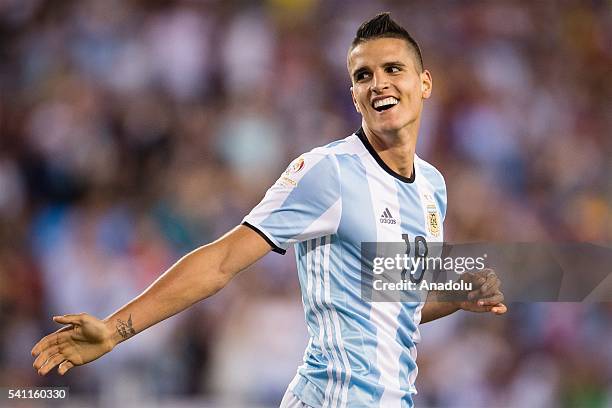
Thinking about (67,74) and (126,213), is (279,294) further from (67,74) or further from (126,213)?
(67,74)

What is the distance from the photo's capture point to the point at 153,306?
2.91 meters

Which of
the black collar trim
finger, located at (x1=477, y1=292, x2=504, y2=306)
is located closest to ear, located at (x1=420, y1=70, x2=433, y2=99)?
the black collar trim

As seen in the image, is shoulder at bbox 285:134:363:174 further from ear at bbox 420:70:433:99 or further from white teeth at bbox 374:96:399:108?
ear at bbox 420:70:433:99

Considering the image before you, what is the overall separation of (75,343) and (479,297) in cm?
145

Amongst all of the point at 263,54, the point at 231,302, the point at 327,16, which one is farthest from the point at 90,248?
the point at 327,16

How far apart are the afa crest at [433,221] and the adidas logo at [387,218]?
24 cm

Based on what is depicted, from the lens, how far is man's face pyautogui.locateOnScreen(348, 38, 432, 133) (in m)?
3.47

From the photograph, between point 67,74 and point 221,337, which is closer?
point 221,337

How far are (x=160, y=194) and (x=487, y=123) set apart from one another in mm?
2859

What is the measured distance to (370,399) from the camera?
10.6 ft

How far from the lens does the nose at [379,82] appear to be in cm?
346

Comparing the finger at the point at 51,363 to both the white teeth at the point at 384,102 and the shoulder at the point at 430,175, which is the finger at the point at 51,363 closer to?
the white teeth at the point at 384,102

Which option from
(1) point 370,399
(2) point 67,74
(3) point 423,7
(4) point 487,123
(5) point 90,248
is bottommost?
(1) point 370,399

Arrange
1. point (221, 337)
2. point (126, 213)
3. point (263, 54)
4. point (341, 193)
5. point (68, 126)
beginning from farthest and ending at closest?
point (263, 54), point (68, 126), point (126, 213), point (221, 337), point (341, 193)
